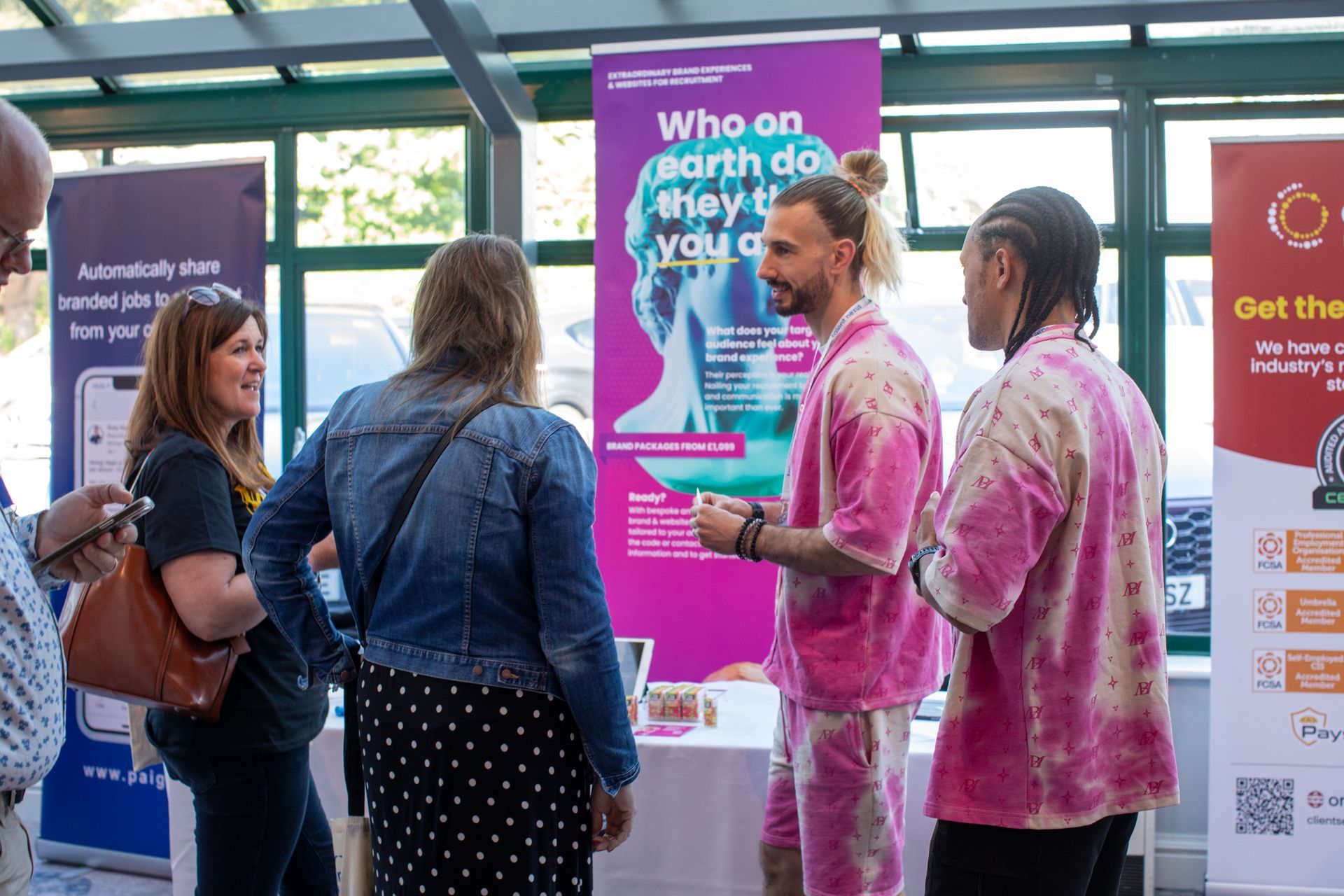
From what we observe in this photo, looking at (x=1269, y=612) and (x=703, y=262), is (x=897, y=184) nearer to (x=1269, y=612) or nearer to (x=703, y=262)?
(x=703, y=262)

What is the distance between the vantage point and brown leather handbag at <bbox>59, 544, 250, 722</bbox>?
6.14 ft

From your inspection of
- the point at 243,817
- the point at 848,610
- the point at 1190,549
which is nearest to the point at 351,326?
the point at 243,817

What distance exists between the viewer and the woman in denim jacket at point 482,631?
1479 millimetres

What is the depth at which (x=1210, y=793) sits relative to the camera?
324cm

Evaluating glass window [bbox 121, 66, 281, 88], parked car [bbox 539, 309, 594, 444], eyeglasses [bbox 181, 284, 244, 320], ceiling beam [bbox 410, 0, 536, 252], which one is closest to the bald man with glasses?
eyeglasses [bbox 181, 284, 244, 320]

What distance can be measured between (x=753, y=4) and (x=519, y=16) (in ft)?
2.81

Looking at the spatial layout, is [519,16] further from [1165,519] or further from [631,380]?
[1165,519]

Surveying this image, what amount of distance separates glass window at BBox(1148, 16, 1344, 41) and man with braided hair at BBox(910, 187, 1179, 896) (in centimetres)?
278

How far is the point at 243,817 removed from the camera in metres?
1.96

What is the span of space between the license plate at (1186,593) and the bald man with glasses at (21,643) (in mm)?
3645

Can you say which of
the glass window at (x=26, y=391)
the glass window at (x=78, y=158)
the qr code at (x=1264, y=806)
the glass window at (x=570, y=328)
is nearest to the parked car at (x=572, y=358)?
the glass window at (x=570, y=328)

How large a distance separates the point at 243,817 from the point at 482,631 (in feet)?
2.69

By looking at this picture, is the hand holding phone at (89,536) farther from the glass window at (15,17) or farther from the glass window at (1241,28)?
the glass window at (15,17)

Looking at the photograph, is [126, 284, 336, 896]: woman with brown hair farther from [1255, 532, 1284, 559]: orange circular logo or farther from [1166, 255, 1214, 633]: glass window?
[1166, 255, 1214, 633]: glass window
